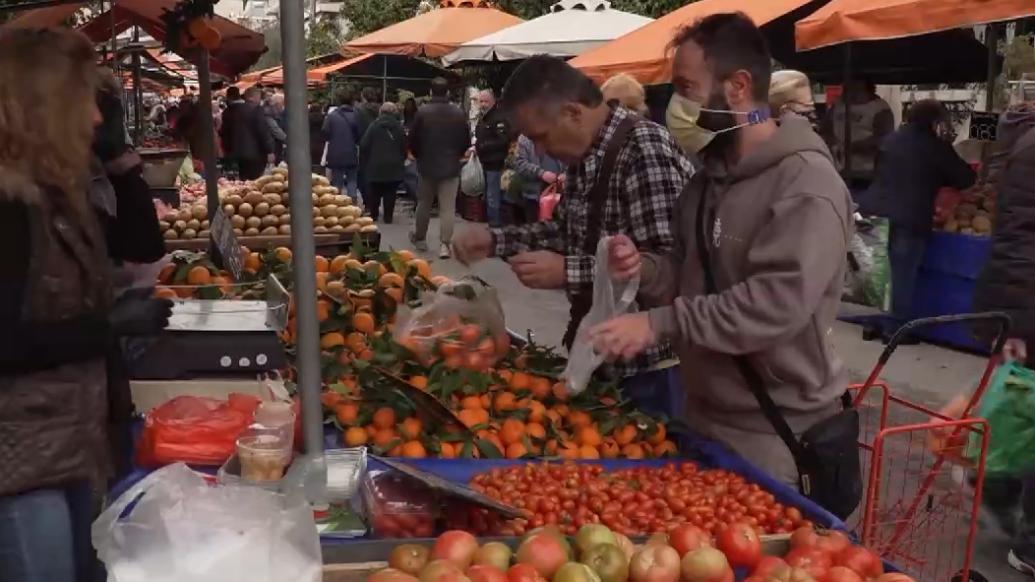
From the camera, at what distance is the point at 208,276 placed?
16.3ft

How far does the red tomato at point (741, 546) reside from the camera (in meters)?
2.41

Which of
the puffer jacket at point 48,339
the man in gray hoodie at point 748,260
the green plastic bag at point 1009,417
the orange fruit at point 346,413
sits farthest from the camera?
the green plastic bag at point 1009,417

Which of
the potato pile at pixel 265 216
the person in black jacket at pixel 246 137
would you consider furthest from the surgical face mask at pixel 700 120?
the person in black jacket at pixel 246 137

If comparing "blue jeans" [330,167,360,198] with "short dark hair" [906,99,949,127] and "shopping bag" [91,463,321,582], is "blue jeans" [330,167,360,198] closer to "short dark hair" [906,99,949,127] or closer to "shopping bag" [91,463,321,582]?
"short dark hair" [906,99,949,127]

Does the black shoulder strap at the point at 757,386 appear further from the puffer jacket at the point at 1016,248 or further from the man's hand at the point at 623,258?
the puffer jacket at the point at 1016,248

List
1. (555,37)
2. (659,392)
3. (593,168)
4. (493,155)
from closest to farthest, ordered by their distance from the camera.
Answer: (593,168), (659,392), (555,37), (493,155)

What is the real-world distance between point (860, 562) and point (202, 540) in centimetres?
135

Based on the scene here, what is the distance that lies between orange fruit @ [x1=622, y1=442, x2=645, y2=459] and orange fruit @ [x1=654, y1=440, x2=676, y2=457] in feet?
0.15

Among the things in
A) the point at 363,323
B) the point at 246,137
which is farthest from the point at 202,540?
the point at 246,137

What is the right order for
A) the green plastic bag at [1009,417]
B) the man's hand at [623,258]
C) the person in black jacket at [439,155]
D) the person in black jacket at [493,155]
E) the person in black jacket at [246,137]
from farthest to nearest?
the person in black jacket at [246,137]
the person in black jacket at [493,155]
the person in black jacket at [439,155]
the green plastic bag at [1009,417]
the man's hand at [623,258]

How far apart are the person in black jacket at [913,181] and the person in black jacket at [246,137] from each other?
9.50 meters

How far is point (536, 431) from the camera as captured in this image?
3.59m

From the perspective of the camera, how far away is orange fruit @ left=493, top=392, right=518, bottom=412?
3.73 meters

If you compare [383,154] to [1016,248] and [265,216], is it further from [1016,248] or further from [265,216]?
[1016,248]
